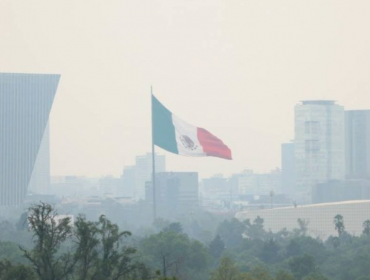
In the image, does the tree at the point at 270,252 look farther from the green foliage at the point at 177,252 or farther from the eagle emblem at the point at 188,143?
the eagle emblem at the point at 188,143

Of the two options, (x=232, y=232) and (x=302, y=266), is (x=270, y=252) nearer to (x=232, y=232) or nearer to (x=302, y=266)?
(x=302, y=266)

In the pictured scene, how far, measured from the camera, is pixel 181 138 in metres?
130

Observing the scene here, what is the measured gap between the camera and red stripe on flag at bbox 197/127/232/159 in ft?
403

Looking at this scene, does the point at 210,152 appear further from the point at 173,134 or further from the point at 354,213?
the point at 354,213

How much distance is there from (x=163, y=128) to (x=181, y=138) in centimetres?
603

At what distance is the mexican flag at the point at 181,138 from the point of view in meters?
124

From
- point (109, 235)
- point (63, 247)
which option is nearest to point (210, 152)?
point (63, 247)

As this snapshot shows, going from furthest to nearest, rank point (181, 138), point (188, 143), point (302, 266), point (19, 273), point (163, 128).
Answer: point (163, 128)
point (181, 138)
point (188, 143)
point (302, 266)
point (19, 273)

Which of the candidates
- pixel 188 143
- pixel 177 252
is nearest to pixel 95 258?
pixel 177 252

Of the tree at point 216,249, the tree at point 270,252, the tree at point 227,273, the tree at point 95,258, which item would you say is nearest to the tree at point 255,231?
the tree at point 216,249

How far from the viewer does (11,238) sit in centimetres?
13962

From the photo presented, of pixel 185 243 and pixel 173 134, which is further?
pixel 173 134

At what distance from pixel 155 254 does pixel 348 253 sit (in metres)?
15.9

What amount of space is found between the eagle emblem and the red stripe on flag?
81 centimetres
